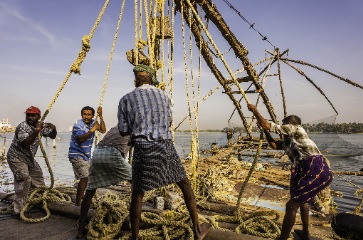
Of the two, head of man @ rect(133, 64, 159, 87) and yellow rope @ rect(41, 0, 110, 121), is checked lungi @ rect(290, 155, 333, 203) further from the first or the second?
yellow rope @ rect(41, 0, 110, 121)

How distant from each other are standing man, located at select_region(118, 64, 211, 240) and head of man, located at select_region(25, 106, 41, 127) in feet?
7.02

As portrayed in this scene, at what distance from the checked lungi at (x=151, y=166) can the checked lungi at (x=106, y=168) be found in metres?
0.75

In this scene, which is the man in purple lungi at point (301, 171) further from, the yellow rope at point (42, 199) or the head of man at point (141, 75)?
the yellow rope at point (42, 199)

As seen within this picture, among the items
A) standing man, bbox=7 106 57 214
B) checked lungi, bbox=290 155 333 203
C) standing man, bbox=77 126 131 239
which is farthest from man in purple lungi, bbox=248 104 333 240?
standing man, bbox=7 106 57 214

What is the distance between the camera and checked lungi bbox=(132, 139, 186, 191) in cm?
241

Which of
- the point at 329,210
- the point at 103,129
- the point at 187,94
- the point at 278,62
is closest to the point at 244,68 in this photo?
the point at 278,62

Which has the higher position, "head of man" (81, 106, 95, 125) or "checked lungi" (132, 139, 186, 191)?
"head of man" (81, 106, 95, 125)

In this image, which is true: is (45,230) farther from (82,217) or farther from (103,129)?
(103,129)

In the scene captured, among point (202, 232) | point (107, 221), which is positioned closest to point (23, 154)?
point (107, 221)

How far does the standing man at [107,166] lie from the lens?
9.71 ft

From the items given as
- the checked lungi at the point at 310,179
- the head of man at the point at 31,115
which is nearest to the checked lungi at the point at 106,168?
the head of man at the point at 31,115

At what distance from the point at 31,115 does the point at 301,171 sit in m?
3.93

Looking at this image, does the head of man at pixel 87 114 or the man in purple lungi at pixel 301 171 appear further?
the head of man at pixel 87 114

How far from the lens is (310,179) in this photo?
2.85 m
